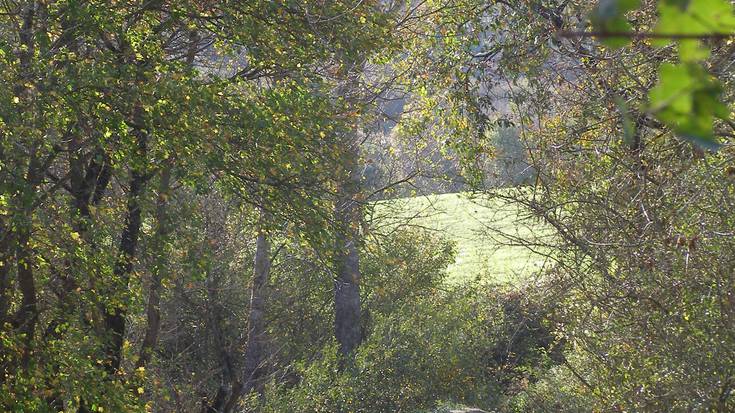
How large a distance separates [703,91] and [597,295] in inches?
317

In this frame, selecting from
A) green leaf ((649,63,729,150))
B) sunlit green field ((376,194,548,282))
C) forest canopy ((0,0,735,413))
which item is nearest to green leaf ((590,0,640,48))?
green leaf ((649,63,729,150))

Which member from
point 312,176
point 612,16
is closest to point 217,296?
point 312,176

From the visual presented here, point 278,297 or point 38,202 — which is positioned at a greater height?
point 278,297

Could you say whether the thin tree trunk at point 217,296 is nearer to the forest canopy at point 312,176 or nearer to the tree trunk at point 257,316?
the tree trunk at point 257,316

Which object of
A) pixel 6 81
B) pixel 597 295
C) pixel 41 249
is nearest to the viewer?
pixel 6 81

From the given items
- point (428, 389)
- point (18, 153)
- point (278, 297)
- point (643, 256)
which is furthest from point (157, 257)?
point (278, 297)

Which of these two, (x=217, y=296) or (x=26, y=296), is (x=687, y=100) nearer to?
(x=26, y=296)

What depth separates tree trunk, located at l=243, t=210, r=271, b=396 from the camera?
1473 cm

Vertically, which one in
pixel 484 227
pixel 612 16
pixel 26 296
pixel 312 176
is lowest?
pixel 612 16

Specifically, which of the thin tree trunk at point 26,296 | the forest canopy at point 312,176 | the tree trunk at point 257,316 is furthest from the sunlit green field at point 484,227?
the thin tree trunk at point 26,296

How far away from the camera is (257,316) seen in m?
15.0

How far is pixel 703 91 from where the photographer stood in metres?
1.06

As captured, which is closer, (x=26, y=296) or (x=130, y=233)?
(x=26, y=296)

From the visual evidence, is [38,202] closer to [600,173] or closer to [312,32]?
[312,32]
